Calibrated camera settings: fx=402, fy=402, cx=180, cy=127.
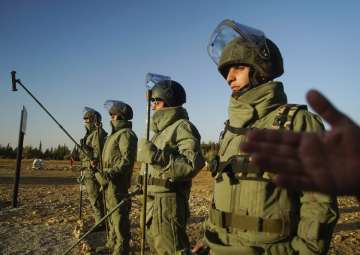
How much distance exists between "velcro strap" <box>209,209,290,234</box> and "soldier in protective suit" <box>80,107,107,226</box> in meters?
5.48

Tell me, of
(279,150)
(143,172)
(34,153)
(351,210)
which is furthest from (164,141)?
(34,153)

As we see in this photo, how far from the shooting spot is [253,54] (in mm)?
3184

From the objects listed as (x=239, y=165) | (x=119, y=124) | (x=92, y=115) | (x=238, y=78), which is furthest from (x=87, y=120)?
(x=239, y=165)

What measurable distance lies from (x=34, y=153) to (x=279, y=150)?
151 ft

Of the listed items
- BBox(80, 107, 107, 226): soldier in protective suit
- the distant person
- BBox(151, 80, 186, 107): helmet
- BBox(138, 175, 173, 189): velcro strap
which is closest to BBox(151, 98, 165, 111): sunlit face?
BBox(151, 80, 186, 107): helmet

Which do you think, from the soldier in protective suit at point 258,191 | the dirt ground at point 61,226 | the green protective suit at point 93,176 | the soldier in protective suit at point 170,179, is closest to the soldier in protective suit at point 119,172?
the dirt ground at point 61,226

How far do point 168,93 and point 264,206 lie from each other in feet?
9.66

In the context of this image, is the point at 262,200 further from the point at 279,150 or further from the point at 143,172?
the point at 143,172

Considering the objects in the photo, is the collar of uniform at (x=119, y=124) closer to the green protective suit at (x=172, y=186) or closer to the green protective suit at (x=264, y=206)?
the green protective suit at (x=172, y=186)

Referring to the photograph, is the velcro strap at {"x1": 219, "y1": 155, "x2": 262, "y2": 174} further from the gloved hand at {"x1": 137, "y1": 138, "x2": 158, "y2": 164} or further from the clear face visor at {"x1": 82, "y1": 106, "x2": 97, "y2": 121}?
the clear face visor at {"x1": 82, "y1": 106, "x2": 97, "y2": 121}

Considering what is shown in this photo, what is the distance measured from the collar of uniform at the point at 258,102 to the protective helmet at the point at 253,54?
0.21 metres

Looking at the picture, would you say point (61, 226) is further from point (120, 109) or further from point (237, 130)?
point (237, 130)

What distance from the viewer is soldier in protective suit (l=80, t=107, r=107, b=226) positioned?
29.2 feet

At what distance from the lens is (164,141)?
4762mm
